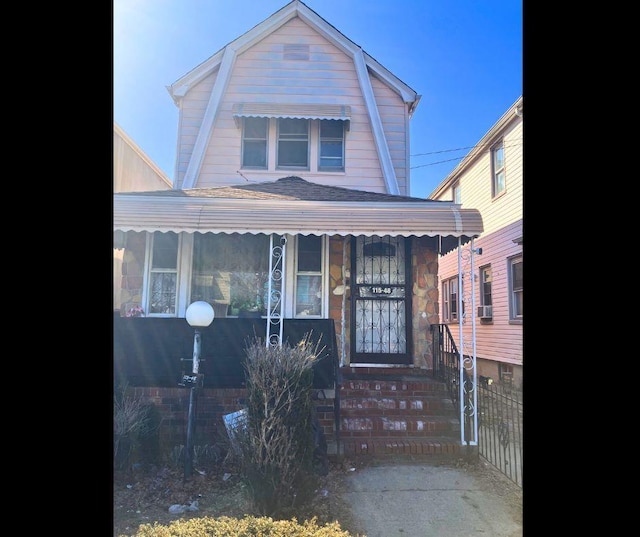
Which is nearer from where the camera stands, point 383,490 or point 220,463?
point 383,490

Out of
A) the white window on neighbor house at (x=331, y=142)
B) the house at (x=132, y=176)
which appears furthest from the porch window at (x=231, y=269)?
the white window on neighbor house at (x=331, y=142)

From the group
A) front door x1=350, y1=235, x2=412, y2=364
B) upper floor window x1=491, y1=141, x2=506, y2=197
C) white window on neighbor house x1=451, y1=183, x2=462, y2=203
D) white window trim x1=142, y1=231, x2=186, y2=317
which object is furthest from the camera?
white window on neighbor house x1=451, y1=183, x2=462, y2=203

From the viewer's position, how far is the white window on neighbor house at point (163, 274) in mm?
6695

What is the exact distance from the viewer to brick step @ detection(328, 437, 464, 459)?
488 cm

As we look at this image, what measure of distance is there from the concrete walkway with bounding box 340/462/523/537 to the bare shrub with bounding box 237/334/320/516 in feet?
1.83

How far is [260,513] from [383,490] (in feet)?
4.04

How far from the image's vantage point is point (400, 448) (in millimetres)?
4918

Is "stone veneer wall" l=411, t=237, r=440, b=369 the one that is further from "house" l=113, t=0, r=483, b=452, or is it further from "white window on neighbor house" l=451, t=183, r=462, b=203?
"white window on neighbor house" l=451, t=183, r=462, b=203

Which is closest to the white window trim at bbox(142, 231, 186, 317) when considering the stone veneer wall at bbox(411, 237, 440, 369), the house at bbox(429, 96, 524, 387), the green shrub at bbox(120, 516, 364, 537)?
the stone veneer wall at bbox(411, 237, 440, 369)

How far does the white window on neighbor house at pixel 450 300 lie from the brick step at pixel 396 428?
300 inches
